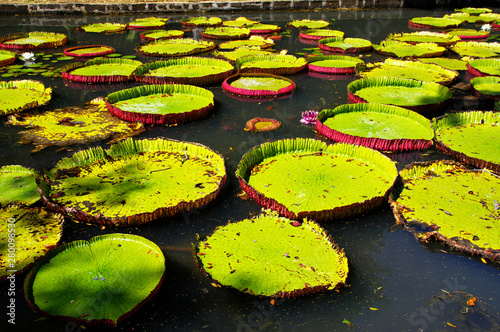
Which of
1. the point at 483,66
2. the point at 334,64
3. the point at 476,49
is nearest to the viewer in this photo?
the point at 483,66

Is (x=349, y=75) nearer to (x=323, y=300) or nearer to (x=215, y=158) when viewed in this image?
(x=215, y=158)

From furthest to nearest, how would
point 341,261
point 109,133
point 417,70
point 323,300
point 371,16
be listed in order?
point 371,16 → point 417,70 → point 109,133 → point 341,261 → point 323,300

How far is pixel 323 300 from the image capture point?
6.59 feet

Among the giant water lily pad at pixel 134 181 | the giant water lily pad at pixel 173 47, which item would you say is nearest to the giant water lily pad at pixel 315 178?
the giant water lily pad at pixel 134 181

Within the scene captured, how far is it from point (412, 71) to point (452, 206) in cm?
361

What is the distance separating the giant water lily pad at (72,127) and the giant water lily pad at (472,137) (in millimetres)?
3086

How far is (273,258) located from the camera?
2143 millimetres

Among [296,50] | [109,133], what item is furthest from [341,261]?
[296,50]

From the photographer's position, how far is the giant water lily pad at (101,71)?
5316mm

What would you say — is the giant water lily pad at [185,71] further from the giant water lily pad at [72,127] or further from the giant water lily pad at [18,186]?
the giant water lily pad at [18,186]

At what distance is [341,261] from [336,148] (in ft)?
4.38

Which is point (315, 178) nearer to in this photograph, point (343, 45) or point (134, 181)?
point (134, 181)

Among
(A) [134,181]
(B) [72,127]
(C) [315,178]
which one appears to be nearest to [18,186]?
(A) [134,181]

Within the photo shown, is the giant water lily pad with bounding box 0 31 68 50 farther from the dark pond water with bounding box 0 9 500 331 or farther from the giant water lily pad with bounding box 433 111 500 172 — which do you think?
the giant water lily pad with bounding box 433 111 500 172
